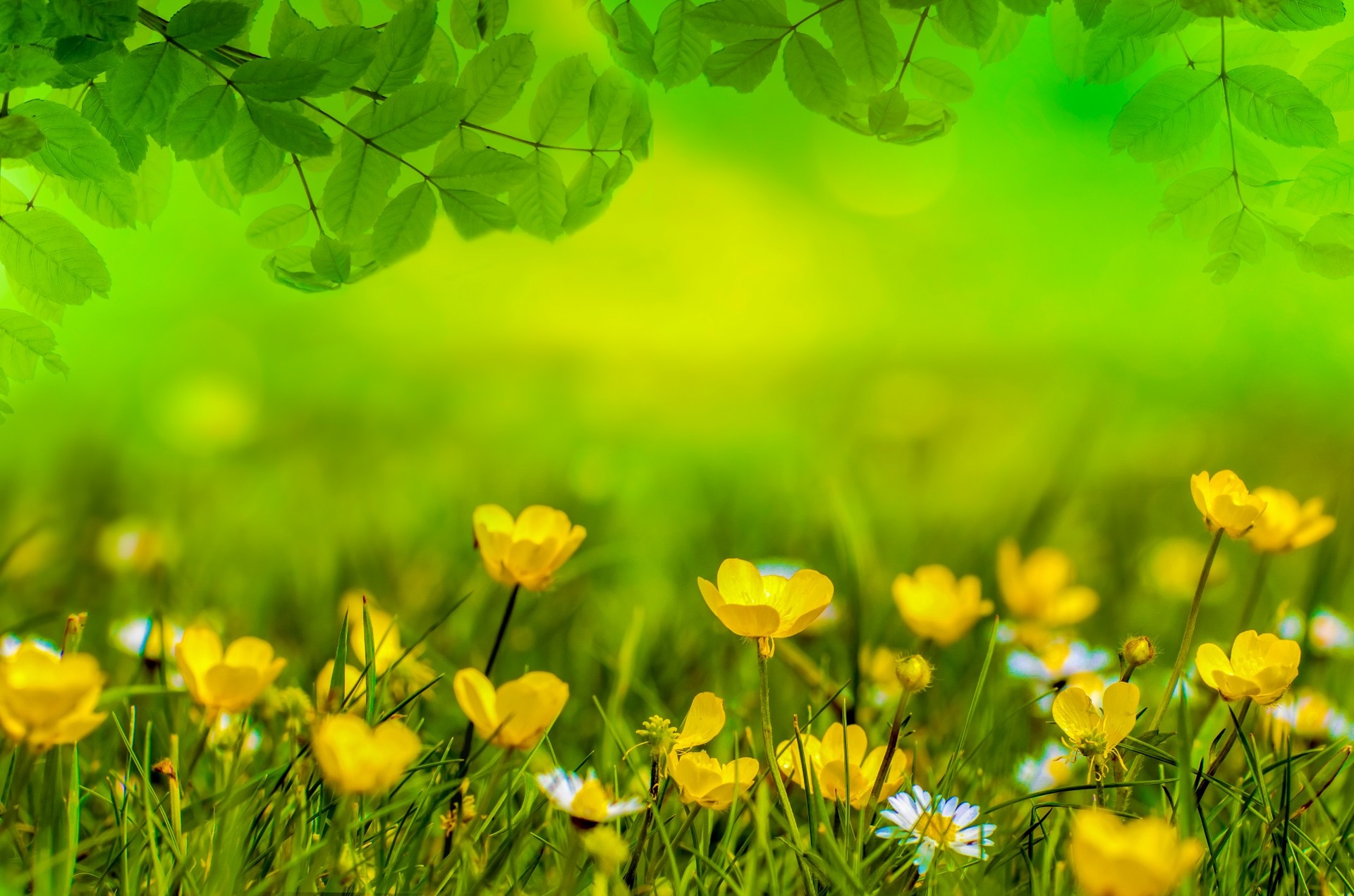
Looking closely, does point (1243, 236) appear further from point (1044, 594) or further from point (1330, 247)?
point (1044, 594)

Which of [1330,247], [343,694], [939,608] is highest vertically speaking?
[1330,247]

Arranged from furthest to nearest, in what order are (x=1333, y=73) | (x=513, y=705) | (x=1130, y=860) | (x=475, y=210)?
(x=1333, y=73) → (x=475, y=210) → (x=513, y=705) → (x=1130, y=860)

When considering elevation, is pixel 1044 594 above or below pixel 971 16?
below

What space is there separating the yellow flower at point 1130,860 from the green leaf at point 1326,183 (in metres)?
0.91

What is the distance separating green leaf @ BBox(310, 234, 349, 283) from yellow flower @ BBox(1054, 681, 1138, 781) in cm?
87

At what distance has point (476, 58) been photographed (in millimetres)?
1135

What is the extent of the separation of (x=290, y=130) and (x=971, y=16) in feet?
2.41

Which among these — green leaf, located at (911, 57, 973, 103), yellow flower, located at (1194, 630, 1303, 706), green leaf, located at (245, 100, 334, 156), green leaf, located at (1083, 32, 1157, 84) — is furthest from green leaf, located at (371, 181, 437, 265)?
yellow flower, located at (1194, 630, 1303, 706)

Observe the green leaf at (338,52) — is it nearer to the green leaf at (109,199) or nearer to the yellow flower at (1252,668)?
the green leaf at (109,199)

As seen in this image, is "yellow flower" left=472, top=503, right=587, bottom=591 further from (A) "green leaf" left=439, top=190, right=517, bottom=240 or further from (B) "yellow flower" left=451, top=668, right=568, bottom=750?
(A) "green leaf" left=439, top=190, right=517, bottom=240

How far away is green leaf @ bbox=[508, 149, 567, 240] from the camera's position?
4.09 ft

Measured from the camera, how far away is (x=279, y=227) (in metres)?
1.30

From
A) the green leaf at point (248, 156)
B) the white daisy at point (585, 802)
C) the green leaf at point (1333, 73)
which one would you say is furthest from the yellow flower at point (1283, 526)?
the green leaf at point (248, 156)

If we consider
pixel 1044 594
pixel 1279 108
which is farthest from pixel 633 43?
pixel 1044 594
